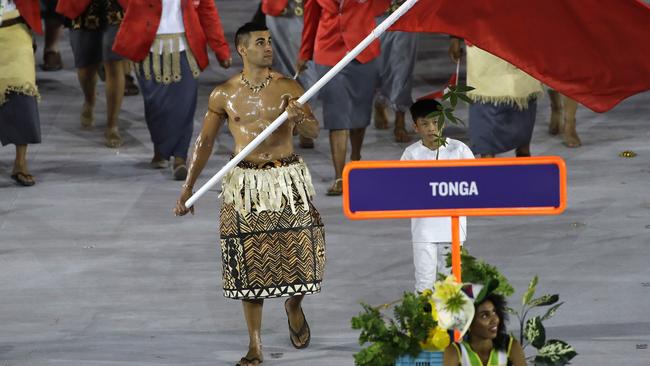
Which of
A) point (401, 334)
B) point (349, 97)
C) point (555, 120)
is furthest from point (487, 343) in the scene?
point (555, 120)

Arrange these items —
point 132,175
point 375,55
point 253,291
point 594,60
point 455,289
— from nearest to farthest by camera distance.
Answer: point 455,289 → point 594,60 → point 253,291 → point 375,55 → point 132,175

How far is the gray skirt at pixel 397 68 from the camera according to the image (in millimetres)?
12789

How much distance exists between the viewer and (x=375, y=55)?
456 inches

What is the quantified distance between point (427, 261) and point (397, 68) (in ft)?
15.0

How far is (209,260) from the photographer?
400 inches

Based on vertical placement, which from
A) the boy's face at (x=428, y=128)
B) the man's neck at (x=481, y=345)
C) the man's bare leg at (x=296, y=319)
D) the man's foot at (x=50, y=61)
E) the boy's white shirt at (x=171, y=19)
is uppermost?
the boy's white shirt at (x=171, y=19)

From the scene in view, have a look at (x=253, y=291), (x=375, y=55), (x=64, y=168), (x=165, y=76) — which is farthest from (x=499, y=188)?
(x=64, y=168)

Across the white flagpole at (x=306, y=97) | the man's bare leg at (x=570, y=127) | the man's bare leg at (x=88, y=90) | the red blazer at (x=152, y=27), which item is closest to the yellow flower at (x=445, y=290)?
the white flagpole at (x=306, y=97)

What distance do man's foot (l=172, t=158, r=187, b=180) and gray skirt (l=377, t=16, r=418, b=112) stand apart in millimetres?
1767

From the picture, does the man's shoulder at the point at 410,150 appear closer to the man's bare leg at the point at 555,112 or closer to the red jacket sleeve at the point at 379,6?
the red jacket sleeve at the point at 379,6

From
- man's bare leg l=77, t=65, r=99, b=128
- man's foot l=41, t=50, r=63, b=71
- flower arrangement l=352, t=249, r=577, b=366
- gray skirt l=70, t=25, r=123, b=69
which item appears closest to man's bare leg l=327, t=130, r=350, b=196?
gray skirt l=70, t=25, r=123, b=69

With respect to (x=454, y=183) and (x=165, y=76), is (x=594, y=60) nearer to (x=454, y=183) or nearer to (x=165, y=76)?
(x=454, y=183)

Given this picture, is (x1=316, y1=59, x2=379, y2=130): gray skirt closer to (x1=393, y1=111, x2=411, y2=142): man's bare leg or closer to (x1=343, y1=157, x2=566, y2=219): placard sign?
(x1=393, y1=111, x2=411, y2=142): man's bare leg

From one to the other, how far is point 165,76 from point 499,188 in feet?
21.8
